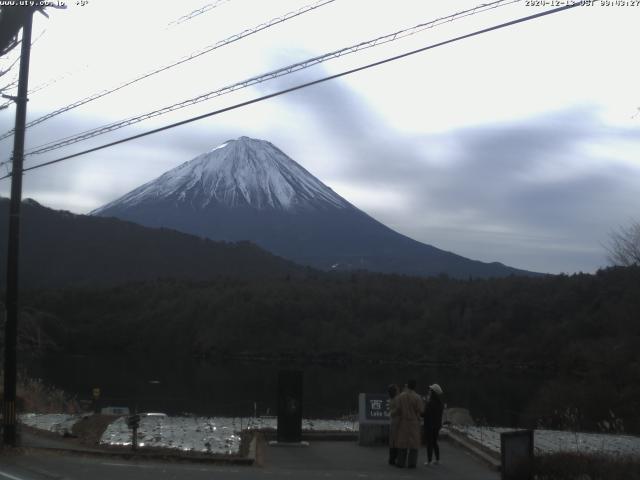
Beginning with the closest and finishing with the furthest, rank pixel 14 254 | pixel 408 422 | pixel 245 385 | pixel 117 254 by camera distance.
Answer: pixel 408 422 < pixel 14 254 < pixel 245 385 < pixel 117 254

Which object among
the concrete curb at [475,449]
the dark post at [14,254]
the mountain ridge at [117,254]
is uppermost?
the mountain ridge at [117,254]

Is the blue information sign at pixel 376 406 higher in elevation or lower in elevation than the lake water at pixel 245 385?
higher

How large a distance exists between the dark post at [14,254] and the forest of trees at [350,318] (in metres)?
54.5

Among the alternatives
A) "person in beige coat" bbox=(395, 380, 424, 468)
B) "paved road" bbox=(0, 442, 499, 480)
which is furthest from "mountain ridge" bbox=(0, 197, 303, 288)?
"person in beige coat" bbox=(395, 380, 424, 468)

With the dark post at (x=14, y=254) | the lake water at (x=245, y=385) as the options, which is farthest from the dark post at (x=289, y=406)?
the lake water at (x=245, y=385)

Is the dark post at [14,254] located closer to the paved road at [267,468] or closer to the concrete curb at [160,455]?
the concrete curb at [160,455]

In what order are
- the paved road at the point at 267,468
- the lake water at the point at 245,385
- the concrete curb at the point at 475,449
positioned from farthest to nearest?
the lake water at the point at 245,385
the concrete curb at the point at 475,449
the paved road at the point at 267,468

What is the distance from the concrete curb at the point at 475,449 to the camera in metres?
13.8

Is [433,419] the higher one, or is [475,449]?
[433,419]

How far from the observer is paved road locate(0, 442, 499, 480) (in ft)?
41.4

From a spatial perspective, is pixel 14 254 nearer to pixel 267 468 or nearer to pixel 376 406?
pixel 267 468

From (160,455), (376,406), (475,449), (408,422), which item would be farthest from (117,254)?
(408,422)

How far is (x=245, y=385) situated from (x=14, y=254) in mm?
41622

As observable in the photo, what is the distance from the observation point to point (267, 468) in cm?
1339
